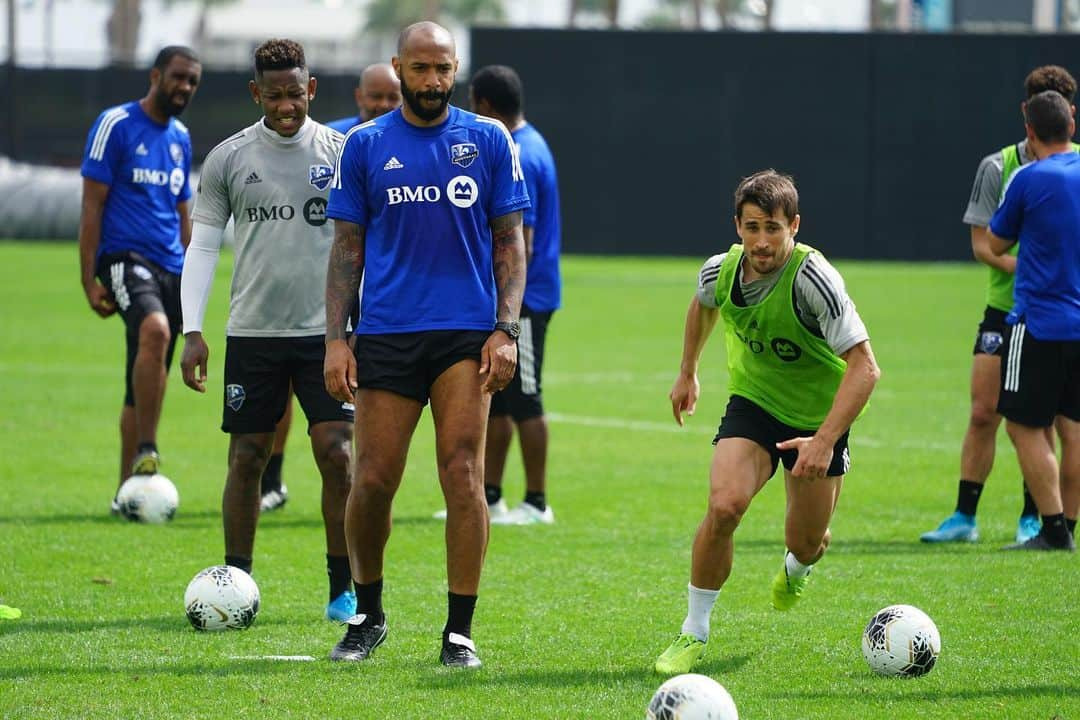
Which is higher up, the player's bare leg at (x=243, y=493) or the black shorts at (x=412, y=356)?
the black shorts at (x=412, y=356)

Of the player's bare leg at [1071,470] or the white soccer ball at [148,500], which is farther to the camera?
the white soccer ball at [148,500]

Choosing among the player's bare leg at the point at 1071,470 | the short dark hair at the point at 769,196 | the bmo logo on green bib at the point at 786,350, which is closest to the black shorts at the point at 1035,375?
the player's bare leg at the point at 1071,470

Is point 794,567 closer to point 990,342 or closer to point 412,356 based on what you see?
point 412,356

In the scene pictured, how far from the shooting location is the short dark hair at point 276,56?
7332 mm

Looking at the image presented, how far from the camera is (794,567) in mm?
7184

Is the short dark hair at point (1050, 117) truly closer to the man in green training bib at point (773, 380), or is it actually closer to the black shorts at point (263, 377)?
the man in green training bib at point (773, 380)

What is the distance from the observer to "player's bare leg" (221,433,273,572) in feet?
24.6

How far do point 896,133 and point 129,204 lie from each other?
27.2 m

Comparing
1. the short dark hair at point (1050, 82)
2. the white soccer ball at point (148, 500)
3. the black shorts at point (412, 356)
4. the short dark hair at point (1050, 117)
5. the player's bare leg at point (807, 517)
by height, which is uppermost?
the short dark hair at point (1050, 82)

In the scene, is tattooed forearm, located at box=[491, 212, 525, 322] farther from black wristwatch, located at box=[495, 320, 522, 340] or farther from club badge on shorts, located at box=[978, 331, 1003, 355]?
club badge on shorts, located at box=[978, 331, 1003, 355]

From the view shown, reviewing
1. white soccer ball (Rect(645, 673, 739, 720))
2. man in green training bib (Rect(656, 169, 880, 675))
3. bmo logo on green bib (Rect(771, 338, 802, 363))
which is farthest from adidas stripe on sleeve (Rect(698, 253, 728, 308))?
white soccer ball (Rect(645, 673, 739, 720))

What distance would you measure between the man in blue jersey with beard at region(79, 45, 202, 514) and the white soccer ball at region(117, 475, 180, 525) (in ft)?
0.72

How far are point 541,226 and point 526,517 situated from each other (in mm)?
1780

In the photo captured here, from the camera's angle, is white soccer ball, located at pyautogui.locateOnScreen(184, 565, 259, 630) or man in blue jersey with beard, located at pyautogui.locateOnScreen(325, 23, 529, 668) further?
white soccer ball, located at pyautogui.locateOnScreen(184, 565, 259, 630)
